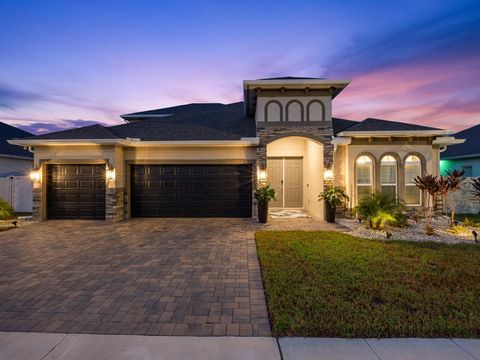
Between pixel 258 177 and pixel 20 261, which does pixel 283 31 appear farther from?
pixel 20 261

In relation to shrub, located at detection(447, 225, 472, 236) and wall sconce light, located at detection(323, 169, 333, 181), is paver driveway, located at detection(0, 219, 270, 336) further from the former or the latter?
shrub, located at detection(447, 225, 472, 236)

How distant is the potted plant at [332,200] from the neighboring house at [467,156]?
9.84 m

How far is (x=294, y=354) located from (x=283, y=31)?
41.9 feet

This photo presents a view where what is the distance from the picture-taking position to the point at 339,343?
2711mm

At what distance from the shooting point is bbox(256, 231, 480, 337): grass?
298 centimetres

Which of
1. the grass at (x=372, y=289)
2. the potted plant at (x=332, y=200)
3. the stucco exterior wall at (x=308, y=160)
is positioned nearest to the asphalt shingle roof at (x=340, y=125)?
the stucco exterior wall at (x=308, y=160)

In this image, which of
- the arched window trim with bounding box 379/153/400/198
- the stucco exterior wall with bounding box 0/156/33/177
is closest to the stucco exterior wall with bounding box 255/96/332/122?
the arched window trim with bounding box 379/153/400/198

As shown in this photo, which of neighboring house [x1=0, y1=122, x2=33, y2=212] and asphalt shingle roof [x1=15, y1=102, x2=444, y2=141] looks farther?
neighboring house [x1=0, y1=122, x2=33, y2=212]

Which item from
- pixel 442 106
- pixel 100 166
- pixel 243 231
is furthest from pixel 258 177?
pixel 442 106

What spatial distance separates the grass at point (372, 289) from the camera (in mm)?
2982

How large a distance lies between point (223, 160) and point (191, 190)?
1.93 metres

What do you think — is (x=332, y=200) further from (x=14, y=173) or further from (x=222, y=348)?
(x=14, y=173)

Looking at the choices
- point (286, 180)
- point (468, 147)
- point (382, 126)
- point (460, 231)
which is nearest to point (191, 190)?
point (286, 180)

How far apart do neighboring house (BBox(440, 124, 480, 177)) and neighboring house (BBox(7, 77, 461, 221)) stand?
7.41 metres
